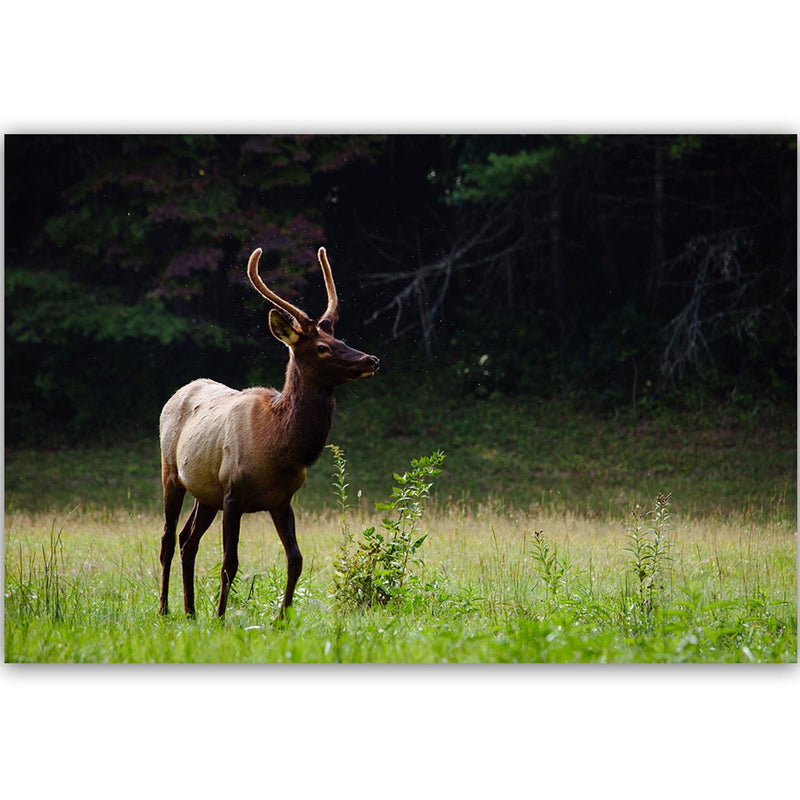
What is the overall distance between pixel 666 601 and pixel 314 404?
83.1 inches

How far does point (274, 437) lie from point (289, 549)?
57 centimetres

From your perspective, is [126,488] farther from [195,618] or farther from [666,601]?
[666,601]

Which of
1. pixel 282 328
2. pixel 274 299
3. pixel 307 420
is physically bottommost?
pixel 307 420

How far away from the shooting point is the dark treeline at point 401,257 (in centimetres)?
687

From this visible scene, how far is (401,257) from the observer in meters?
7.43

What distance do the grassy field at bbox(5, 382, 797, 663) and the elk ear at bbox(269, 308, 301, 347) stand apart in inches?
54.7

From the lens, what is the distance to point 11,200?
21.3 feet

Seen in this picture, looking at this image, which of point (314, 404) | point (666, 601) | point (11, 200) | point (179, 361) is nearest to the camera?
point (314, 404)

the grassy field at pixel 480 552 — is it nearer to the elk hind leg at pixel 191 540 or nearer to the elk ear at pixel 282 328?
the elk hind leg at pixel 191 540

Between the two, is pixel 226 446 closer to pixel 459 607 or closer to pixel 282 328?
pixel 282 328

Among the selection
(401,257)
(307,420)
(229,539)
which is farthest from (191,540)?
(401,257)

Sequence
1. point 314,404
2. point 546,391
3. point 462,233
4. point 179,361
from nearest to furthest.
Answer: point 314,404 → point 179,361 → point 462,233 → point 546,391
